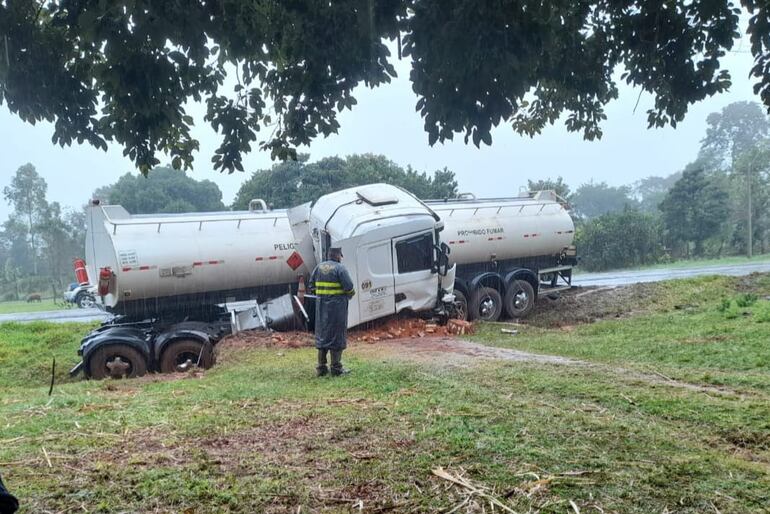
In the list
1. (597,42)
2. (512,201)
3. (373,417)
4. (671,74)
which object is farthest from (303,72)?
(512,201)

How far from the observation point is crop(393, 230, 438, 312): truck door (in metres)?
14.0

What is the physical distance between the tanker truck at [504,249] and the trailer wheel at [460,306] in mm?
26

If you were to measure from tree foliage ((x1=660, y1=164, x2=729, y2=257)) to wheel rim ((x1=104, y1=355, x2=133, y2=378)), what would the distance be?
38.4m

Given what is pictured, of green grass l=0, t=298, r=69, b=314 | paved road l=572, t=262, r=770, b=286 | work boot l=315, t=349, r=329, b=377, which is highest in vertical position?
green grass l=0, t=298, r=69, b=314

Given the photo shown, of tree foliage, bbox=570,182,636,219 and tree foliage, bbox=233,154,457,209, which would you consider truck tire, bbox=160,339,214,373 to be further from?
tree foliage, bbox=570,182,636,219

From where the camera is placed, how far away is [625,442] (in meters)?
4.69

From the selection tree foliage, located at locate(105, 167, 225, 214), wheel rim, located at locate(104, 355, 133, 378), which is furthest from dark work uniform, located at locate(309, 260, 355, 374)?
tree foliage, located at locate(105, 167, 225, 214)

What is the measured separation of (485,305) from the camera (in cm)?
1720

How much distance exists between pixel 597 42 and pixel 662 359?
5.95m

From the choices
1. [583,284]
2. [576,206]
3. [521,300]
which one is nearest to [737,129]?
[576,206]

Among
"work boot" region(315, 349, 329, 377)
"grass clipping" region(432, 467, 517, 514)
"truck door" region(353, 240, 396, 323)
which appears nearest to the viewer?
"grass clipping" region(432, 467, 517, 514)

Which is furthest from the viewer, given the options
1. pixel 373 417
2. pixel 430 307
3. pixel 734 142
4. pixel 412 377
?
pixel 734 142

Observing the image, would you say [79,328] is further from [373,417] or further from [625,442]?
[625,442]

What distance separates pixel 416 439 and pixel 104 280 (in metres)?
9.98
